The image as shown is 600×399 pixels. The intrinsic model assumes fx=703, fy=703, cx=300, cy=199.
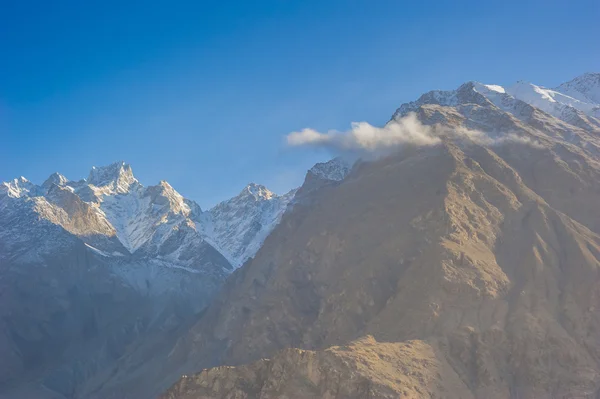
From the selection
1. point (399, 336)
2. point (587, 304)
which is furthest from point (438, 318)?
point (587, 304)

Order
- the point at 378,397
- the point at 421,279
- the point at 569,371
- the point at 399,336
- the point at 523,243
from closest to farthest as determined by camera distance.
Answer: the point at 378,397, the point at 569,371, the point at 399,336, the point at 421,279, the point at 523,243

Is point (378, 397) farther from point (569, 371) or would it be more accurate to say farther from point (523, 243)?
point (523, 243)

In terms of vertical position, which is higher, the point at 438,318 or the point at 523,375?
the point at 438,318

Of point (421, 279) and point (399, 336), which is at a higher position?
point (421, 279)

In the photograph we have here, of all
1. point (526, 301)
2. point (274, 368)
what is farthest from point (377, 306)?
point (274, 368)

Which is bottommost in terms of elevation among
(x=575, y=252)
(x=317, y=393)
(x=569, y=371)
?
(x=569, y=371)

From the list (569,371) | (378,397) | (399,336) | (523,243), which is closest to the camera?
(378,397)

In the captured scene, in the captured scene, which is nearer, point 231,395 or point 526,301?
point 231,395

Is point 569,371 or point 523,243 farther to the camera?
point 523,243

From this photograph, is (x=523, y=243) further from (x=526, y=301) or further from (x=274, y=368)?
(x=274, y=368)
